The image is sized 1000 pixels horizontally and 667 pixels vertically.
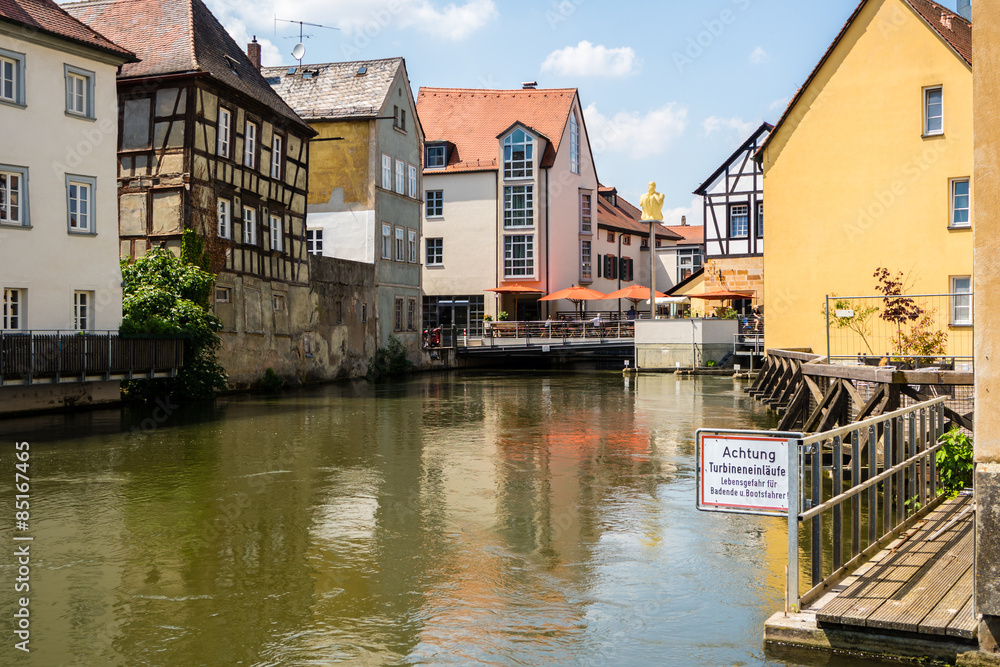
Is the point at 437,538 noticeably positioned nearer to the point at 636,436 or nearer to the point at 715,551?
the point at 715,551

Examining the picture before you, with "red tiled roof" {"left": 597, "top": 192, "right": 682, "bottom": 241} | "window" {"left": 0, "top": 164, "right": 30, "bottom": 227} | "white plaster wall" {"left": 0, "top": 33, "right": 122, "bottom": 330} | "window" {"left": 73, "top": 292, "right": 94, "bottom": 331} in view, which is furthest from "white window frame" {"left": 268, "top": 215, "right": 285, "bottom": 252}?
"red tiled roof" {"left": 597, "top": 192, "right": 682, "bottom": 241}

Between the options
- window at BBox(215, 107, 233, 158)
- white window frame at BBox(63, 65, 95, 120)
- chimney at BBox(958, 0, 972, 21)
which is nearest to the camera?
white window frame at BBox(63, 65, 95, 120)

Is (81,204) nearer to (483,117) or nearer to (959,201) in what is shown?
(959,201)

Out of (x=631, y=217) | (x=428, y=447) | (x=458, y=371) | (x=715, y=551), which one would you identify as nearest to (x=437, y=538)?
(x=715, y=551)

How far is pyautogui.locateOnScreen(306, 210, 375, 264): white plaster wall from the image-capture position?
A: 43.8 metres

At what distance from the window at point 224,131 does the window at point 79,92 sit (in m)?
6.02

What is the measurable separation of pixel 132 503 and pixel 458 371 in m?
36.4

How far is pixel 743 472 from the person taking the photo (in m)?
6.85

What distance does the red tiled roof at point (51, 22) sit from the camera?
936 inches

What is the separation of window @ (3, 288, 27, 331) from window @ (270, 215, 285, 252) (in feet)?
40.5

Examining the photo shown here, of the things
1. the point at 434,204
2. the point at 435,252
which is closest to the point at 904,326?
the point at 435,252

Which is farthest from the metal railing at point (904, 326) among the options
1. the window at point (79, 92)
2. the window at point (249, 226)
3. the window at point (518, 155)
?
the window at point (518, 155)

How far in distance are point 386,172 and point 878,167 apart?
25101 millimetres

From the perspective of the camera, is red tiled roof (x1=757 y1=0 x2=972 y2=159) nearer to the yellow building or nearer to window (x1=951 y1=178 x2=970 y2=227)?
the yellow building
